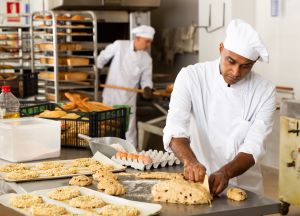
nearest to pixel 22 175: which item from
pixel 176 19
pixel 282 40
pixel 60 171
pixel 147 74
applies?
pixel 60 171

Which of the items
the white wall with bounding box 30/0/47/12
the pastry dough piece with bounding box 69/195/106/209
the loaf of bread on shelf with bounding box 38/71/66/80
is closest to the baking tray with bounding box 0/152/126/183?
the pastry dough piece with bounding box 69/195/106/209

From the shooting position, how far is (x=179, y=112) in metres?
2.85

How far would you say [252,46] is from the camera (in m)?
2.70

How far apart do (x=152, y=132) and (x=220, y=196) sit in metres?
4.72

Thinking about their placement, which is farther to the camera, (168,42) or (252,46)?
(168,42)

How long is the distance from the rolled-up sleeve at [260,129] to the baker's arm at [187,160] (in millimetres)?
283

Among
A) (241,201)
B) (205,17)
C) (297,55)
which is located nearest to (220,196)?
(241,201)

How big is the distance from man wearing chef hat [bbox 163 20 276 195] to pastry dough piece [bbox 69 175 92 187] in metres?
0.45

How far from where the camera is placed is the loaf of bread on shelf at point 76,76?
6304mm

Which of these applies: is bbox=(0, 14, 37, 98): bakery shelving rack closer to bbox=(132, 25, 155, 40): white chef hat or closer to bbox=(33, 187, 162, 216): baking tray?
bbox=(132, 25, 155, 40): white chef hat

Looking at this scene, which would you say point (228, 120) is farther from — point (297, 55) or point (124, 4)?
point (124, 4)

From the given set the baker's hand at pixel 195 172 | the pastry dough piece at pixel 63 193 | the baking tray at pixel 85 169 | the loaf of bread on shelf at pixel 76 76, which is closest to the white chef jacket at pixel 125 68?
the loaf of bread on shelf at pixel 76 76

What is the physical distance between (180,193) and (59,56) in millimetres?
4368

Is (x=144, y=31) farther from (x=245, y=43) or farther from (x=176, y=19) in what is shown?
(x=245, y=43)
